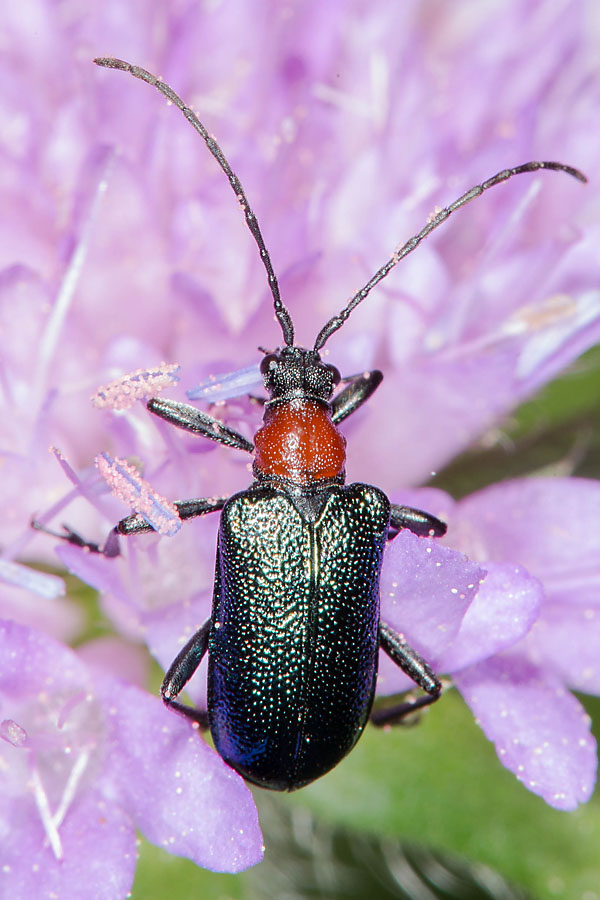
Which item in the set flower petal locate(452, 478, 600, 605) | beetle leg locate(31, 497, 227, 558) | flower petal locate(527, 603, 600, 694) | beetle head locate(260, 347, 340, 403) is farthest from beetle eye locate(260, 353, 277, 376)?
flower petal locate(527, 603, 600, 694)

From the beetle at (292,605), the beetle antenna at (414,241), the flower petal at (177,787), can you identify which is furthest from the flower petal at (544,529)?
the flower petal at (177,787)

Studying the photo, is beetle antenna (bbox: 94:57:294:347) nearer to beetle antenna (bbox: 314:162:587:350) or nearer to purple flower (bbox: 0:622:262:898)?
beetle antenna (bbox: 314:162:587:350)

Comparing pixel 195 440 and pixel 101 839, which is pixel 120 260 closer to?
pixel 195 440

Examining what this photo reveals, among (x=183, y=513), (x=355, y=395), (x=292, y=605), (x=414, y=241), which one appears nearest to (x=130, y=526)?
(x=183, y=513)

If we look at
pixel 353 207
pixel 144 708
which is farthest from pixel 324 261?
pixel 144 708

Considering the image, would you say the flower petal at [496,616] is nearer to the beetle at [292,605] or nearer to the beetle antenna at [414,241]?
the beetle at [292,605]

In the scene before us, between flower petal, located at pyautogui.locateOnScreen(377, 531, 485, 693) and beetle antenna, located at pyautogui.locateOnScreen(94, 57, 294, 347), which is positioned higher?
beetle antenna, located at pyautogui.locateOnScreen(94, 57, 294, 347)
